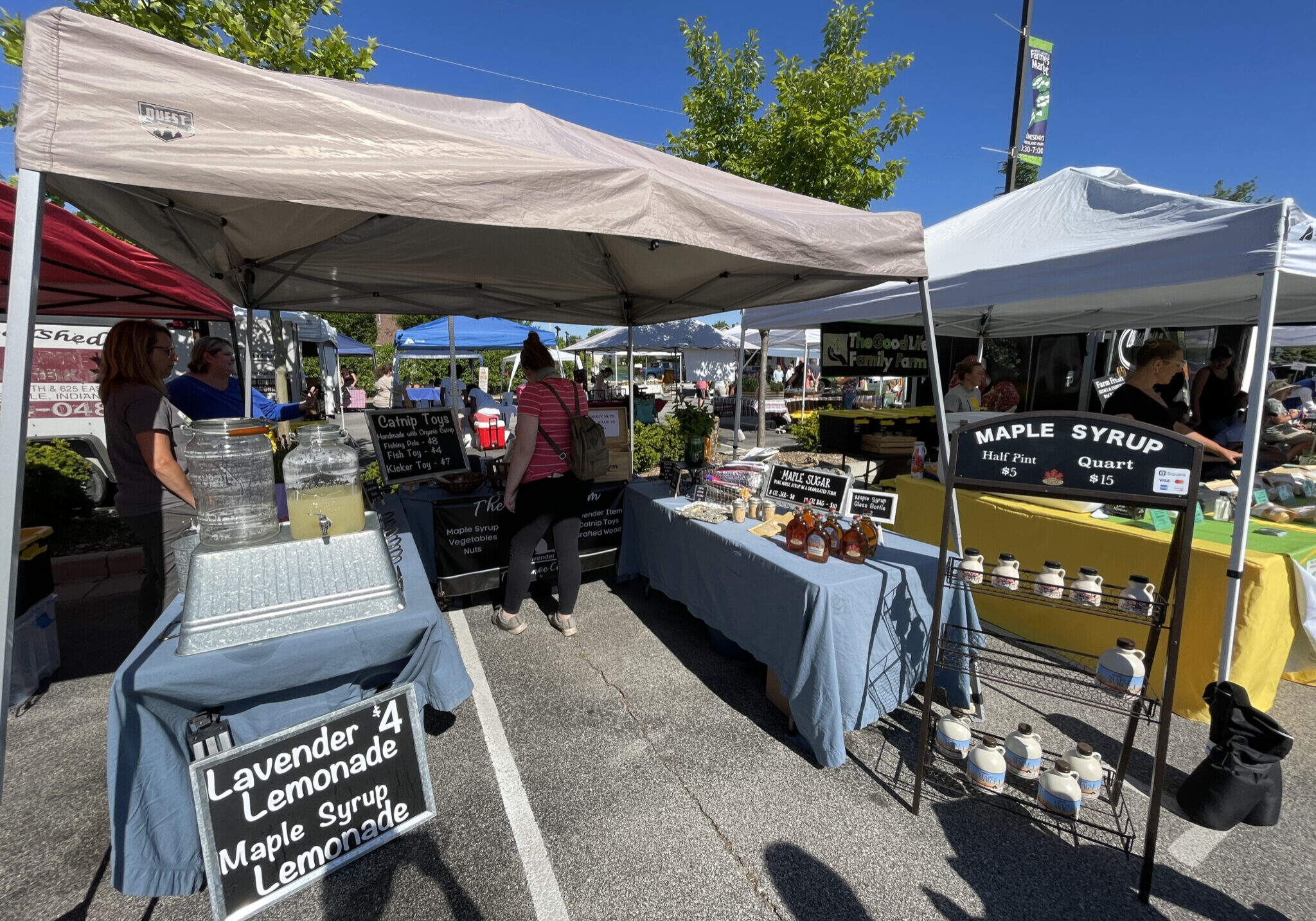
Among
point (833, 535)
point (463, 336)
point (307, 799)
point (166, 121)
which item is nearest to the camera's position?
point (166, 121)

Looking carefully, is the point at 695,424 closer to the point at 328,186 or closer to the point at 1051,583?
the point at 1051,583

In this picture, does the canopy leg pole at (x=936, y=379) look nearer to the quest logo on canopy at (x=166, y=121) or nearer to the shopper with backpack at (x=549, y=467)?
the shopper with backpack at (x=549, y=467)

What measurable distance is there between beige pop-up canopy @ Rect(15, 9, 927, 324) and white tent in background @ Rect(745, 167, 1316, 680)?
104 centimetres

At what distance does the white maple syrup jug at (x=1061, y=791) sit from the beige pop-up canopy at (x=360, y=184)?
83.4 inches

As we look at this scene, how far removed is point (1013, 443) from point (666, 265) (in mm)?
2493

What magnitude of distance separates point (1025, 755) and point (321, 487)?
2746mm

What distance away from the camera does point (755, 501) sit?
3176mm

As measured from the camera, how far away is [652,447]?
7.55 meters

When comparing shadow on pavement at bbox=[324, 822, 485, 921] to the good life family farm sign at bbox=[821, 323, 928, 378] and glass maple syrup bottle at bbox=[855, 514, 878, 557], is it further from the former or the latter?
→ the good life family farm sign at bbox=[821, 323, 928, 378]

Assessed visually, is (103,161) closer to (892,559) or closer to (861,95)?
(892,559)

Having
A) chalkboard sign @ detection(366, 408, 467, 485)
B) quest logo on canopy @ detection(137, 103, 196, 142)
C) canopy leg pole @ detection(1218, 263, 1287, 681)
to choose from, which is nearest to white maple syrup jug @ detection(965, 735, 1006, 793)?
canopy leg pole @ detection(1218, 263, 1287, 681)

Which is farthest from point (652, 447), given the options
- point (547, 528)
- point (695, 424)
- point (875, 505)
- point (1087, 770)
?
point (1087, 770)

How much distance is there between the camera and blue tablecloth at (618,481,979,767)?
228 centimetres

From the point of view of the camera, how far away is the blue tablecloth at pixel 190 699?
4.59 feet
